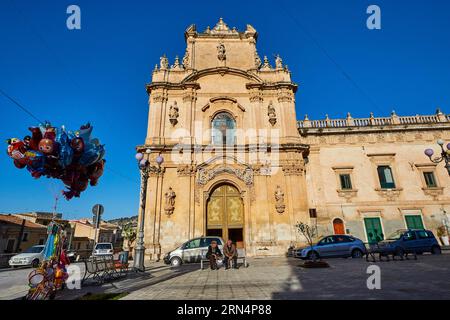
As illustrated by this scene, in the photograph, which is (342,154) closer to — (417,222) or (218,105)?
(417,222)

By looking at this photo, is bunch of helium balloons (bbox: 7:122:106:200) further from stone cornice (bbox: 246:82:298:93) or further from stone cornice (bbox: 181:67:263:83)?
stone cornice (bbox: 246:82:298:93)

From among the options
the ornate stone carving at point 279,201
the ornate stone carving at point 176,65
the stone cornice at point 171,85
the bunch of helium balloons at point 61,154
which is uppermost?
the ornate stone carving at point 176,65

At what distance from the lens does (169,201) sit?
17.8 metres

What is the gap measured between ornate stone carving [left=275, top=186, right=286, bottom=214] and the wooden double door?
257cm

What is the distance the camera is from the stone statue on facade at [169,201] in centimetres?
1762

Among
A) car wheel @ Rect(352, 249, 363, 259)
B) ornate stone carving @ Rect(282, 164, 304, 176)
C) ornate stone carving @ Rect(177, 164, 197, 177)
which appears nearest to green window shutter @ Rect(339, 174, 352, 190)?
ornate stone carving @ Rect(282, 164, 304, 176)

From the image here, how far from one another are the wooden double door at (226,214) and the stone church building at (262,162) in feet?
0.24

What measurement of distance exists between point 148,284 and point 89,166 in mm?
4031

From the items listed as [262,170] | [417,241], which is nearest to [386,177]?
[417,241]

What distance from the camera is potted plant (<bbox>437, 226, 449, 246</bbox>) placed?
18.9 meters

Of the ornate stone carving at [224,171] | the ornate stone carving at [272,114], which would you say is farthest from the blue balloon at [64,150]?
the ornate stone carving at [272,114]

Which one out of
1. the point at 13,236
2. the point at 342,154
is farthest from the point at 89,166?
the point at 13,236

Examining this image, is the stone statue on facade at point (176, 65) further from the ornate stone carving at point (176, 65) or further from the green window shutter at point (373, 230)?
the green window shutter at point (373, 230)

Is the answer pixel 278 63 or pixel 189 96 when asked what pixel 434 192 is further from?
pixel 189 96
